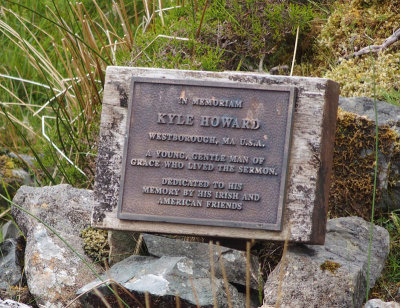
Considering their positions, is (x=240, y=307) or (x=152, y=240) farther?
(x=152, y=240)

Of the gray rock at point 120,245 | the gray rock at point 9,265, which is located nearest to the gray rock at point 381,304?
the gray rock at point 120,245

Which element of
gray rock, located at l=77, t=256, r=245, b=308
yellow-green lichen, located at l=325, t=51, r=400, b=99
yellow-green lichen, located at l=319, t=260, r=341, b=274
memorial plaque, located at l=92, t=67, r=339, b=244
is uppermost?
yellow-green lichen, located at l=325, t=51, r=400, b=99

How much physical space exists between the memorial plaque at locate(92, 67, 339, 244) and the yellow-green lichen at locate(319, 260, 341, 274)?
0.15 m

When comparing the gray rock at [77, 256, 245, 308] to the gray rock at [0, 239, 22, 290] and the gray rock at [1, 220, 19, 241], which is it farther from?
the gray rock at [1, 220, 19, 241]

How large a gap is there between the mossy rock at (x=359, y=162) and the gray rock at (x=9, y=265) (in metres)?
2.15

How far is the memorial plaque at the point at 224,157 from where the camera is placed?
3422mm

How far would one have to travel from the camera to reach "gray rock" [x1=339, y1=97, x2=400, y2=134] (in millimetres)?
4195

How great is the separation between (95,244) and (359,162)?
6.06ft

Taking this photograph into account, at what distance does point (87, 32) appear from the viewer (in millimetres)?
4840

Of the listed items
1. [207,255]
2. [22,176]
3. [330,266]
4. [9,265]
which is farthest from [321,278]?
[22,176]

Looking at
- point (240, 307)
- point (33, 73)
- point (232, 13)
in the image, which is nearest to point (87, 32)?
point (232, 13)

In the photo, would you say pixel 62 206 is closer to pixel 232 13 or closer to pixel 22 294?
pixel 22 294

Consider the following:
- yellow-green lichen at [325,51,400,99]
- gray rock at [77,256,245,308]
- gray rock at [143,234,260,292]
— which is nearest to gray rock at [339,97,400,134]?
yellow-green lichen at [325,51,400,99]

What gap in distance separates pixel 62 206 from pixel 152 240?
795mm
